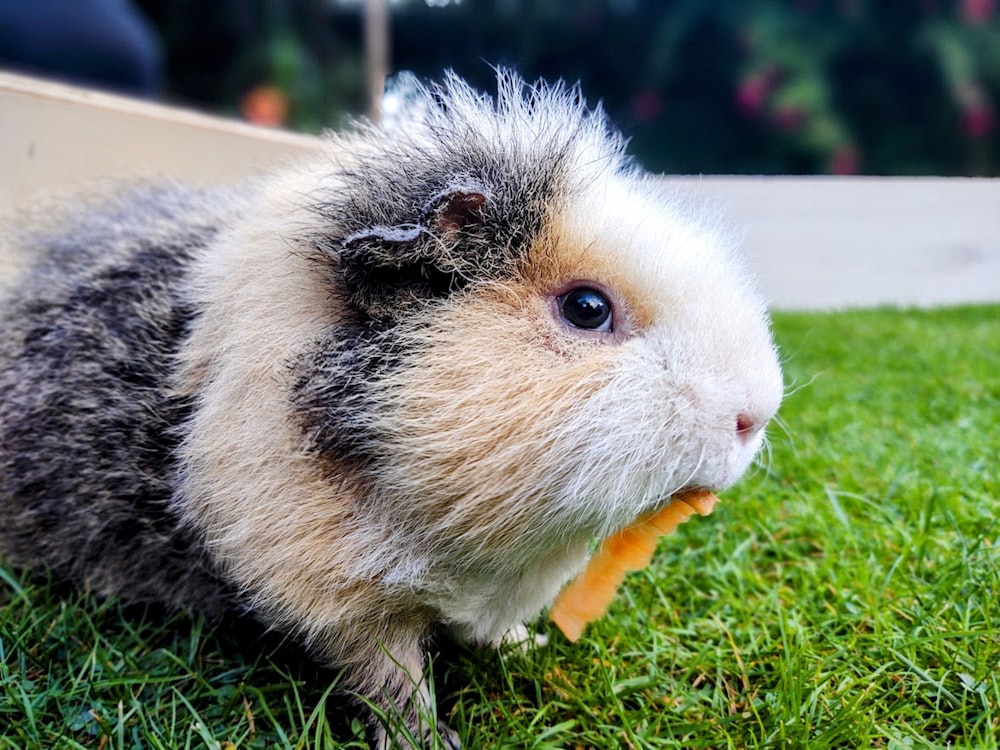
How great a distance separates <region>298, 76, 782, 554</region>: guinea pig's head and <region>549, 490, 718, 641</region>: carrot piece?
11cm

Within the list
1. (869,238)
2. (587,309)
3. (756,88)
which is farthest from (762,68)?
(587,309)

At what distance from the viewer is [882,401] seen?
331 cm

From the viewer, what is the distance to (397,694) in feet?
4.69

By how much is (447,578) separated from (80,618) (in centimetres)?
102

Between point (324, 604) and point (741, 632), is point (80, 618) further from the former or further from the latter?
point (741, 632)

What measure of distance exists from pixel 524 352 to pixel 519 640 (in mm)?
855

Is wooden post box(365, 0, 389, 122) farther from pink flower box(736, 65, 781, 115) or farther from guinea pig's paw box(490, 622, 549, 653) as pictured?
guinea pig's paw box(490, 622, 549, 653)

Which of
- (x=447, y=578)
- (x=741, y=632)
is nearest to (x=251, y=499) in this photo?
(x=447, y=578)

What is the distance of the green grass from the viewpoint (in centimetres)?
137

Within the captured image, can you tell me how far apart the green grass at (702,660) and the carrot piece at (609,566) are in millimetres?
104

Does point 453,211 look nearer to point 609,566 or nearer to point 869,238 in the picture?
point 609,566

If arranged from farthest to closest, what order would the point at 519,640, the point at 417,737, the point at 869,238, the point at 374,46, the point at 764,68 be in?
1. the point at 764,68
2. the point at 869,238
3. the point at 374,46
4. the point at 519,640
5. the point at 417,737

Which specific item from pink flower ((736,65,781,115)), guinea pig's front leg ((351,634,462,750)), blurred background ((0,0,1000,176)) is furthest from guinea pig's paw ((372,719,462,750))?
pink flower ((736,65,781,115))

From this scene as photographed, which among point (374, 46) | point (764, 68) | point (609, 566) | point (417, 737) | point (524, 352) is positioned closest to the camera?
point (524, 352)
